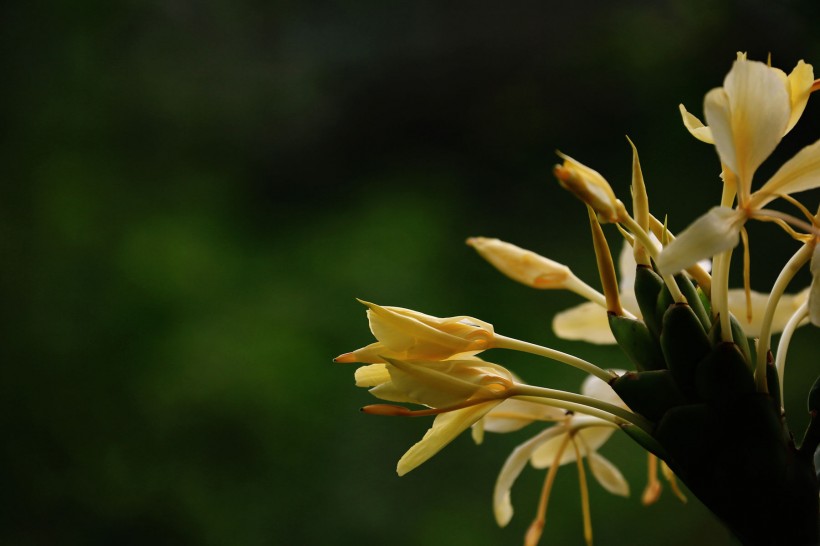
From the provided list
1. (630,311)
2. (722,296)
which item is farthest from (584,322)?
(722,296)

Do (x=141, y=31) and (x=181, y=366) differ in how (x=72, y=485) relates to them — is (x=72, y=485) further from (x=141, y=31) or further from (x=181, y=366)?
(x=141, y=31)

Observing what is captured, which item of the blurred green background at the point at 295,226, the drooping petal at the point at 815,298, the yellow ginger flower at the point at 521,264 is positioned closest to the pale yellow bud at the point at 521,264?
the yellow ginger flower at the point at 521,264

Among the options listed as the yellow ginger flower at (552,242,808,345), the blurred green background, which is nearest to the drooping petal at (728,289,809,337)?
the yellow ginger flower at (552,242,808,345)

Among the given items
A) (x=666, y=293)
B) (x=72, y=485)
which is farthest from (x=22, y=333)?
(x=666, y=293)

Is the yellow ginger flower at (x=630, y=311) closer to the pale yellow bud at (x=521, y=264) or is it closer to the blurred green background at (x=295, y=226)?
the pale yellow bud at (x=521, y=264)

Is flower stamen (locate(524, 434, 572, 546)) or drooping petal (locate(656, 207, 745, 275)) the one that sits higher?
drooping petal (locate(656, 207, 745, 275))

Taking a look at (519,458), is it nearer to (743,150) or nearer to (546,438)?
(546,438)

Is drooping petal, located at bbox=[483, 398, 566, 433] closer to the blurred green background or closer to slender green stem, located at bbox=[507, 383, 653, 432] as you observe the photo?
slender green stem, located at bbox=[507, 383, 653, 432]
